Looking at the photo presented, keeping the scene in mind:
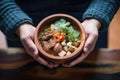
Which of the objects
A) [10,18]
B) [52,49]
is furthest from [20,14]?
[52,49]

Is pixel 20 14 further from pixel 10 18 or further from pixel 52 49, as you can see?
pixel 52 49

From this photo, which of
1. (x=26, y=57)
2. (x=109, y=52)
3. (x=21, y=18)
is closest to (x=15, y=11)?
(x=21, y=18)

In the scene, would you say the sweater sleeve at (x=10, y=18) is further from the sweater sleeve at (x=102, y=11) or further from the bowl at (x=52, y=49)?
the sweater sleeve at (x=102, y=11)

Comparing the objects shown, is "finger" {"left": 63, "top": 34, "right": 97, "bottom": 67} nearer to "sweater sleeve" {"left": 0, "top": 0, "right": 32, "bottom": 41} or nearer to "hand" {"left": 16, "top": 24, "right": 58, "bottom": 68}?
"hand" {"left": 16, "top": 24, "right": 58, "bottom": 68}

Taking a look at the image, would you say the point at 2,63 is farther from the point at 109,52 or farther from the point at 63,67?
the point at 109,52

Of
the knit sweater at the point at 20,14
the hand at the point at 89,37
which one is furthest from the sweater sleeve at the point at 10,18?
the hand at the point at 89,37

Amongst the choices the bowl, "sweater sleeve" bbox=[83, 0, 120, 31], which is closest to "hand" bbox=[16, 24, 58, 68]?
the bowl
